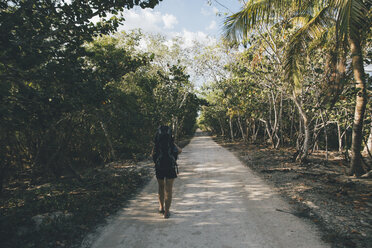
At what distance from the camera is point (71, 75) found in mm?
3223

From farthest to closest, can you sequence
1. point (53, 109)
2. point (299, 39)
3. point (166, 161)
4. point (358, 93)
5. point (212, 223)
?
1. point (299, 39)
2. point (358, 93)
3. point (166, 161)
4. point (212, 223)
5. point (53, 109)

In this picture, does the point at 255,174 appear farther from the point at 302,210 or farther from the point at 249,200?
the point at 302,210

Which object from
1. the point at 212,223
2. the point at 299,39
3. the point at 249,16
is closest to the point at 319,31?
the point at 299,39

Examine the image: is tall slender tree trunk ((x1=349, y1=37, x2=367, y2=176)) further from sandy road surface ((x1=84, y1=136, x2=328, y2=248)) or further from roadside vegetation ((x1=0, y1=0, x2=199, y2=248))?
roadside vegetation ((x1=0, y1=0, x2=199, y2=248))

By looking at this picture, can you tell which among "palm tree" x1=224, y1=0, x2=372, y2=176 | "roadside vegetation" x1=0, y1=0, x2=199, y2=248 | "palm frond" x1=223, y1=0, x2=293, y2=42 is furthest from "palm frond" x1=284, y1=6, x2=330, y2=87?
"roadside vegetation" x1=0, y1=0, x2=199, y2=248

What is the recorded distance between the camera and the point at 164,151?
3814 millimetres

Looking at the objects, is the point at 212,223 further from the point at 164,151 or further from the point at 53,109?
the point at 53,109

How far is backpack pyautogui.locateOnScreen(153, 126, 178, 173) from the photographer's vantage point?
3766mm

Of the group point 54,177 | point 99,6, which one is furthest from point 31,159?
point 99,6

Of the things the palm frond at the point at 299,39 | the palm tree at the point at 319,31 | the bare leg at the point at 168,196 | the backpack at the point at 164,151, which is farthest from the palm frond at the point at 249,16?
the bare leg at the point at 168,196

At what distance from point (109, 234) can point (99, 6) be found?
415 centimetres

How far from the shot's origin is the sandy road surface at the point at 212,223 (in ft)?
9.82

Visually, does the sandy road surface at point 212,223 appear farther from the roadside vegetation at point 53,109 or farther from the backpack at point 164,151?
the backpack at point 164,151

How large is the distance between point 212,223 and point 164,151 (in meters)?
1.53
